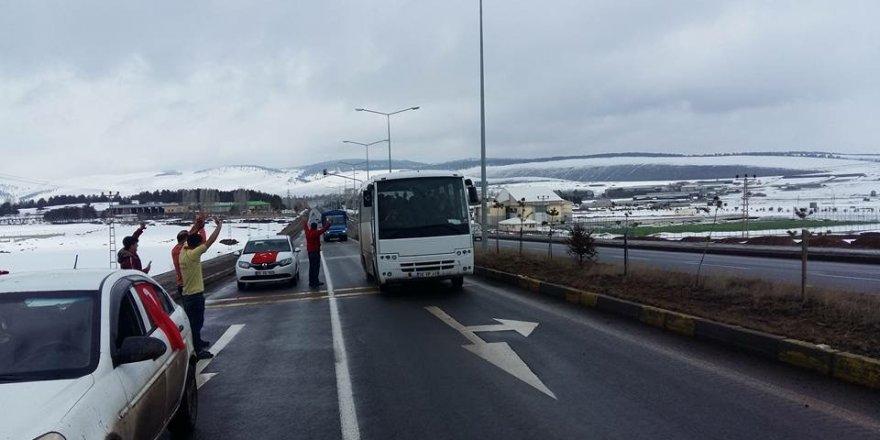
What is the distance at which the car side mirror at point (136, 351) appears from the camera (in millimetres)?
4383

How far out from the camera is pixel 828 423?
19.4 ft

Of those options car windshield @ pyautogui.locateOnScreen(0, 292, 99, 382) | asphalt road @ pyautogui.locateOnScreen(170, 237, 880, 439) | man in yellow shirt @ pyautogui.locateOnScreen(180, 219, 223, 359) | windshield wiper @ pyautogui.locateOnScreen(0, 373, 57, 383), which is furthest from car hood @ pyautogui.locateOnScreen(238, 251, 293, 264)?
windshield wiper @ pyautogui.locateOnScreen(0, 373, 57, 383)

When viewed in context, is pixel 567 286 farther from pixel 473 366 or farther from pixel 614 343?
pixel 473 366

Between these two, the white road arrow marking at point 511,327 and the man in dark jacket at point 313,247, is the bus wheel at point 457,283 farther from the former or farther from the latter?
the white road arrow marking at point 511,327

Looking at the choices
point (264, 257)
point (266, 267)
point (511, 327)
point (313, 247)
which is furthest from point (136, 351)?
point (264, 257)

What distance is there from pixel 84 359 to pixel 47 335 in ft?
1.37

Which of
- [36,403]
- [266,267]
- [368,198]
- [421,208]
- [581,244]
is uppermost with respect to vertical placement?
[368,198]

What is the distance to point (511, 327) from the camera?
11406mm

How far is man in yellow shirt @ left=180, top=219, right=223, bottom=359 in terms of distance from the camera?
380 inches

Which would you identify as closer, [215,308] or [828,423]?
[828,423]

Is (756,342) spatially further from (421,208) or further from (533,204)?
(533,204)

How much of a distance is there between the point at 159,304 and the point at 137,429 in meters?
1.89

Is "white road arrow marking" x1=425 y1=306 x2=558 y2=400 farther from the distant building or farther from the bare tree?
the distant building

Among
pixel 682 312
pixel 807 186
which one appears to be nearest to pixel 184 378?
pixel 682 312
